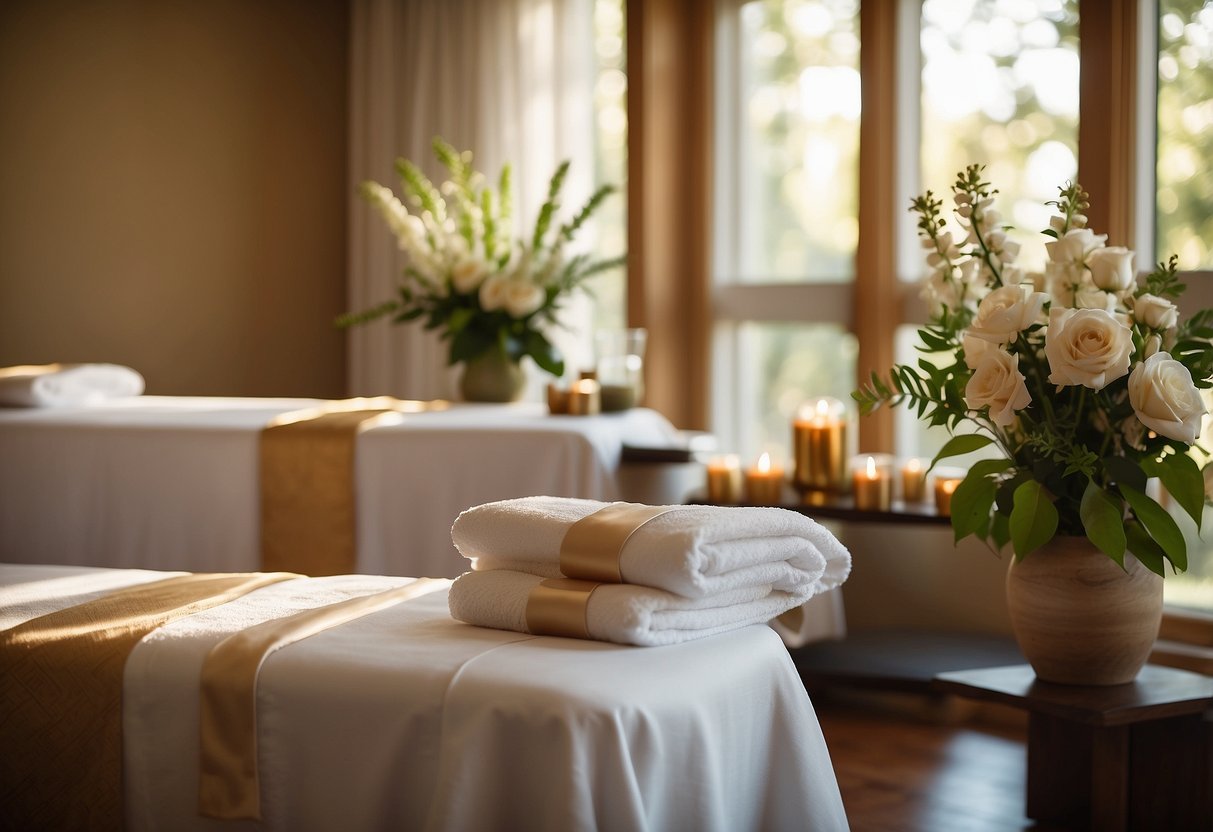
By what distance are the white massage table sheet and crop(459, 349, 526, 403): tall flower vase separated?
362 mm

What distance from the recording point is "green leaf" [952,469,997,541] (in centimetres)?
196

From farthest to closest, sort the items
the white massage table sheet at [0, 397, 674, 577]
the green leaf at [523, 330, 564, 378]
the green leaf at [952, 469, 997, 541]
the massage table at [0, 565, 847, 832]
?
the green leaf at [523, 330, 564, 378] < the white massage table sheet at [0, 397, 674, 577] < the green leaf at [952, 469, 997, 541] < the massage table at [0, 565, 847, 832]

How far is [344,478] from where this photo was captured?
2.69 m

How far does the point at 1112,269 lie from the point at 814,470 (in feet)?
3.73

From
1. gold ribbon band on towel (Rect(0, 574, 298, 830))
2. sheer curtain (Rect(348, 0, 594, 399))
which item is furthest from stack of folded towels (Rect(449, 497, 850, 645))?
sheer curtain (Rect(348, 0, 594, 399))

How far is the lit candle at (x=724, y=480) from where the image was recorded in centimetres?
293

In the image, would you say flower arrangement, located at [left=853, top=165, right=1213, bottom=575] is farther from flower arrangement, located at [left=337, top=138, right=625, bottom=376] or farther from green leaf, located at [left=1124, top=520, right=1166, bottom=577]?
flower arrangement, located at [left=337, top=138, right=625, bottom=376]

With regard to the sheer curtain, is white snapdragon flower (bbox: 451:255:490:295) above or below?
below

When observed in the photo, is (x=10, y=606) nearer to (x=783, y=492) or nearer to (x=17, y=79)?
(x=783, y=492)

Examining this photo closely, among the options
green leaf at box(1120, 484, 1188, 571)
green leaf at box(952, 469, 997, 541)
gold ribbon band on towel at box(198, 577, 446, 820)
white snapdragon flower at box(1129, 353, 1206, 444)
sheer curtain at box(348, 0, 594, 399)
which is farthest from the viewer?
sheer curtain at box(348, 0, 594, 399)

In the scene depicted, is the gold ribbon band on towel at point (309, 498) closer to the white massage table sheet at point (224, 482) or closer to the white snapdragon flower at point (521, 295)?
the white massage table sheet at point (224, 482)

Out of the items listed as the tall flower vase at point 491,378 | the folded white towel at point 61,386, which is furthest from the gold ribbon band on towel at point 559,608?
the folded white towel at point 61,386

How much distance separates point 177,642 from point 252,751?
0.16 metres

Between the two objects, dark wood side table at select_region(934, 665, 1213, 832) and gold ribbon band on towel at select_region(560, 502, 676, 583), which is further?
dark wood side table at select_region(934, 665, 1213, 832)
